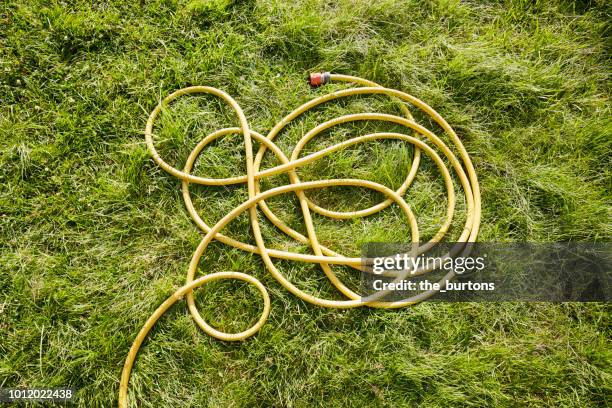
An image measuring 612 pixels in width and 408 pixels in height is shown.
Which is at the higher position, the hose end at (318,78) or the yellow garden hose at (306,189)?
the hose end at (318,78)

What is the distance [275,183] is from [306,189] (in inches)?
8.4

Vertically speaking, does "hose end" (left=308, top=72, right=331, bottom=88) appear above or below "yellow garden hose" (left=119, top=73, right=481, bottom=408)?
above

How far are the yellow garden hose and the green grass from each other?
0.07 metres

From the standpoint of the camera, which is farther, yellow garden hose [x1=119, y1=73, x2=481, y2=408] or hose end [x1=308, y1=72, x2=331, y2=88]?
hose end [x1=308, y1=72, x2=331, y2=88]

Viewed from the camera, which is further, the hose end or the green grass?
the hose end

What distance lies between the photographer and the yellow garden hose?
248 centimetres

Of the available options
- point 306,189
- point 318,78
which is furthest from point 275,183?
point 318,78

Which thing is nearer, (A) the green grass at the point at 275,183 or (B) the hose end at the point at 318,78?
(A) the green grass at the point at 275,183

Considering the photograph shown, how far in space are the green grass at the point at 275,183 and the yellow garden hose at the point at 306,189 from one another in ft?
0.23

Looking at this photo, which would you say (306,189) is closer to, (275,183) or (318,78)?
(275,183)

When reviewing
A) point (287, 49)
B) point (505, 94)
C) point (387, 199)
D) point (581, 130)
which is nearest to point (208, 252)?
point (387, 199)

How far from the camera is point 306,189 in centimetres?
264

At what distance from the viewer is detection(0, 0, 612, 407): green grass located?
2441 mm

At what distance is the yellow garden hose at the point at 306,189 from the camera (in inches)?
97.5
